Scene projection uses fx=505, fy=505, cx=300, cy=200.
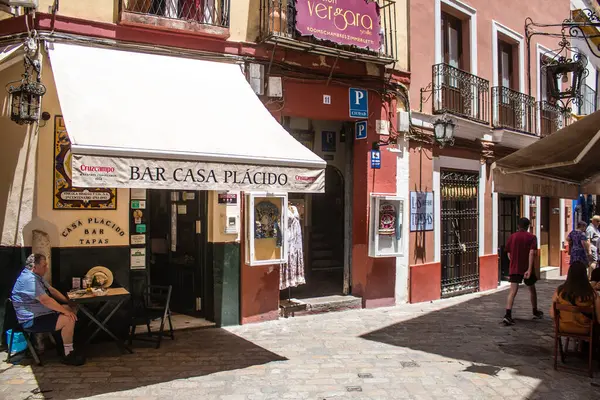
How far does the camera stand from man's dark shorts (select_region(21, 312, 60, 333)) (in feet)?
18.5

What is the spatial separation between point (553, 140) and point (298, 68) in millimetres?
4047

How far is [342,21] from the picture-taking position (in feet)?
A: 28.1

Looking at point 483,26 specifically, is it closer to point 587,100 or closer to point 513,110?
point 513,110

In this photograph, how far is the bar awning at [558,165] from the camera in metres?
6.35

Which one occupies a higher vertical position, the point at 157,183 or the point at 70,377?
the point at 157,183

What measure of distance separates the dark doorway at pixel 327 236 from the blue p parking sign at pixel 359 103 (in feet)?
5.61

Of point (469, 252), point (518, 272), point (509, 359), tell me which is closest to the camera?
point (509, 359)

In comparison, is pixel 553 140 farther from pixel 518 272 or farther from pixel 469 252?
pixel 469 252

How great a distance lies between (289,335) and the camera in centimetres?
736

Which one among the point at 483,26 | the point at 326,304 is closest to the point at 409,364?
the point at 326,304

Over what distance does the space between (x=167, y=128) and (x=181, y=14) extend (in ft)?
9.48

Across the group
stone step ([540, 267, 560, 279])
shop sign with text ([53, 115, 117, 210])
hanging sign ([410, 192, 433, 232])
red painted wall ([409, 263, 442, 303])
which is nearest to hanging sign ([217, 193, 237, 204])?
shop sign with text ([53, 115, 117, 210])

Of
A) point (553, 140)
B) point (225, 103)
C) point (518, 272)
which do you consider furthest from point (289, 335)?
point (553, 140)

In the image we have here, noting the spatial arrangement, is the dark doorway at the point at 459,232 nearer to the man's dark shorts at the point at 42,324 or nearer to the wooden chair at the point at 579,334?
the wooden chair at the point at 579,334
